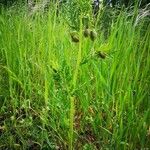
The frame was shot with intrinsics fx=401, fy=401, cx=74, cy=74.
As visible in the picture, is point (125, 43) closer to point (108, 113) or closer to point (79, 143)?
point (108, 113)

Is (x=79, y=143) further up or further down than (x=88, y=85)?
further down

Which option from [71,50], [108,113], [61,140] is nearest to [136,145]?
[108,113]

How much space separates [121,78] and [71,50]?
308 mm

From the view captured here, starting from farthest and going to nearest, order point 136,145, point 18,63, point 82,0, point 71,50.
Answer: point 18,63 → point 71,50 → point 136,145 → point 82,0

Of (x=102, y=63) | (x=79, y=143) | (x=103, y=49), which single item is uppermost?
(x=103, y=49)

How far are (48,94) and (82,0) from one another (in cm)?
52

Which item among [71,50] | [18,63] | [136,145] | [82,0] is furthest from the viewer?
[18,63]

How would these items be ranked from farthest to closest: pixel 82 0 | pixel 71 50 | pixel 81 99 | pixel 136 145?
pixel 71 50 → pixel 81 99 → pixel 136 145 → pixel 82 0

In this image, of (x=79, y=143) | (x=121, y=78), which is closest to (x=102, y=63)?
(x=121, y=78)

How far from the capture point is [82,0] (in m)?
1.38

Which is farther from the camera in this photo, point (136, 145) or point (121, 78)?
point (121, 78)

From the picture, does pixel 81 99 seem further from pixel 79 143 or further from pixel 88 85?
pixel 79 143

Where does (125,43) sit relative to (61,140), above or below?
above

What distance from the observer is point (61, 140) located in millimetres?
1570
